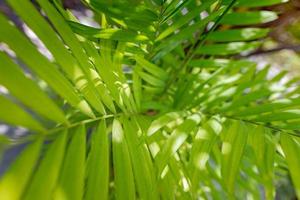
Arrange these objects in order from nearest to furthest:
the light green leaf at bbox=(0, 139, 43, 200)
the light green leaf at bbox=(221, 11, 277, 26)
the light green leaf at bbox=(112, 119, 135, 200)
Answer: the light green leaf at bbox=(0, 139, 43, 200), the light green leaf at bbox=(112, 119, 135, 200), the light green leaf at bbox=(221, 11, 277, 26)

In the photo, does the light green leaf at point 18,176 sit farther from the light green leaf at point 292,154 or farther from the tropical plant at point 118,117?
the light green leaf at point 292,154

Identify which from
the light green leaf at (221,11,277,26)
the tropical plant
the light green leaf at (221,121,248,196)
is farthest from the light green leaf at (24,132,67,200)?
the light green leaf at (221,11,277,26)

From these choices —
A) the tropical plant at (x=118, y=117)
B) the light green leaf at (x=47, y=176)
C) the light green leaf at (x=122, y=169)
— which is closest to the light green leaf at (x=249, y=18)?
the tropical plant at (x=118, y=117)

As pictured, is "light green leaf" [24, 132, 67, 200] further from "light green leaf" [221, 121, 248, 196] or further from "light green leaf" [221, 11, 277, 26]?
"light green leaf" [221, 11, 277, 26]

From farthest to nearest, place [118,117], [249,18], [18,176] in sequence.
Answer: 1. [249,18]
2. [118,117]
3. [18,176]

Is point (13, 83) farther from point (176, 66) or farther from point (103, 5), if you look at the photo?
Answer: point (176, 66)

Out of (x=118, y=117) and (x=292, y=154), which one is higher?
(x=118, y=117)

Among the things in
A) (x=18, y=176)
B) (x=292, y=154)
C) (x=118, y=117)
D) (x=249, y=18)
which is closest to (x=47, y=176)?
(x=18, y=176)

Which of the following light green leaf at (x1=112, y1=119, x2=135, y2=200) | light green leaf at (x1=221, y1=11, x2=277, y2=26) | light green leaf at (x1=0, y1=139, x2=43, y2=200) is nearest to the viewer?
light green leaf at (x1=0, y1=139, x2=43, y2=200)

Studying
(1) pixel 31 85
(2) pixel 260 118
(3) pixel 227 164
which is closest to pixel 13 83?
(1) pixel 31 85

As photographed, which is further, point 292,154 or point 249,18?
point 249,18

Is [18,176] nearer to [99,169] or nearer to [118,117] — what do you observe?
[99,169]
